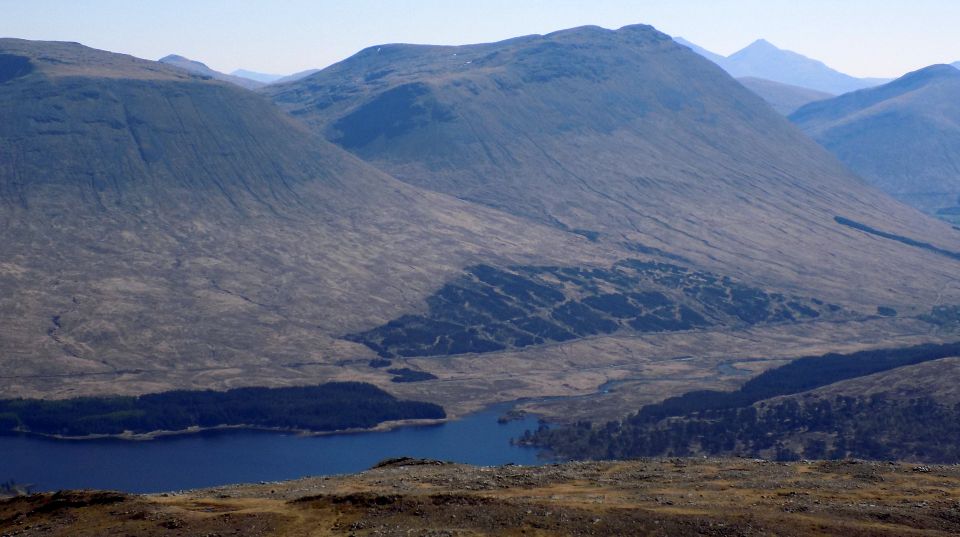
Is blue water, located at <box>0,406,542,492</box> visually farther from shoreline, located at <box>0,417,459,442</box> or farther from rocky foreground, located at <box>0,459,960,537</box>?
rocky foreground, located at <box>0,459,960,537</box>

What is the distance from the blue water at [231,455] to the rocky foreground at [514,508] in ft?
256

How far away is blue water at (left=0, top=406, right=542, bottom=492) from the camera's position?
458ft

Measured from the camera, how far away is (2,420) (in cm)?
16812

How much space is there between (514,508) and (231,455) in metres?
107

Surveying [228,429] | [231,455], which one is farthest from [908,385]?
[228,429]

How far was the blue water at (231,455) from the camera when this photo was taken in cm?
13975

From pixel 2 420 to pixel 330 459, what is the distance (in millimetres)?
52173

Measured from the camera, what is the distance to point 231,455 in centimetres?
15388

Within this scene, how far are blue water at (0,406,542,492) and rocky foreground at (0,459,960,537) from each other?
78.1 metres

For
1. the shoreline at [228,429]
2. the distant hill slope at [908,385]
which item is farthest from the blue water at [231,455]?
the distant hill slope at [908,385]

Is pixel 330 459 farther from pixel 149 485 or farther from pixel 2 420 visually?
pixel 2 420

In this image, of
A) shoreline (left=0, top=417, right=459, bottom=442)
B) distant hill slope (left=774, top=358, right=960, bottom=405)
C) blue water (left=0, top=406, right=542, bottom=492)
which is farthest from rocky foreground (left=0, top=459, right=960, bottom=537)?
shoreline (left=0, top=417, right=459, bottom=442)

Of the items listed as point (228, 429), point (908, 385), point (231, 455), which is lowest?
point (228, 429)

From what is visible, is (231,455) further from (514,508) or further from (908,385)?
(514,508)
